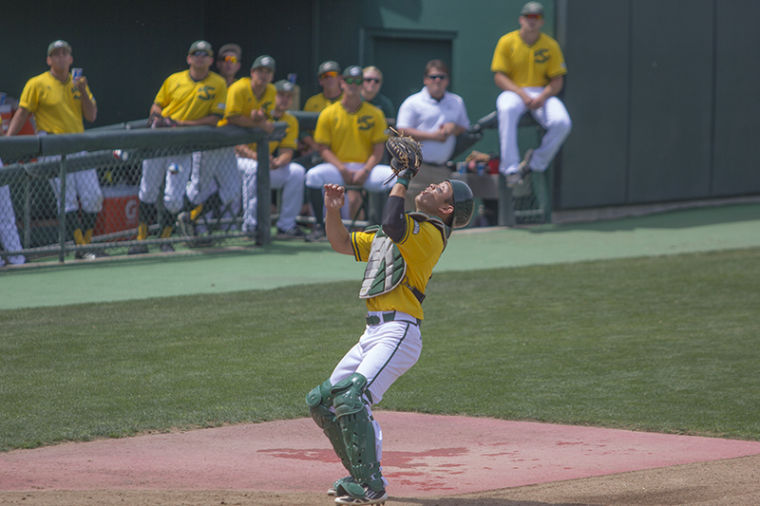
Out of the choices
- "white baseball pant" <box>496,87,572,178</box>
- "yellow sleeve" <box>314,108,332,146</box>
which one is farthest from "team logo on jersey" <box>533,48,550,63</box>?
"yellow sleeve" <box>314,108,332,146</box>

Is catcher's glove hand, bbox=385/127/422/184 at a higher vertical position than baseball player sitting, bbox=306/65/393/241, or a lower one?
higher

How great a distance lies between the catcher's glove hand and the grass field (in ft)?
6.91

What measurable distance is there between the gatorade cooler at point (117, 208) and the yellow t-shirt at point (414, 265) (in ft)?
25.6

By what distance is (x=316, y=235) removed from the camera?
13398 millimetres

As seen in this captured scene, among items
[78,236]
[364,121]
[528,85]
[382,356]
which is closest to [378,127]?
[364,121]

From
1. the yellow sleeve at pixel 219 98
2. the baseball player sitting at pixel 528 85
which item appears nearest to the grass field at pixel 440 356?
the yellow sleeve at pixel 219 98

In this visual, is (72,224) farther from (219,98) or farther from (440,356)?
(440,356)

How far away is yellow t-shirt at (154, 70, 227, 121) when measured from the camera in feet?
40.7

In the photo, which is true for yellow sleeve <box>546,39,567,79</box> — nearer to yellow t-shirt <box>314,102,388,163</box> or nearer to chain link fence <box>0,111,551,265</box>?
yellow t-shirt <box>314,102,388,163</box>

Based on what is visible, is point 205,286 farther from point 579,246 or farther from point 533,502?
point 533,502

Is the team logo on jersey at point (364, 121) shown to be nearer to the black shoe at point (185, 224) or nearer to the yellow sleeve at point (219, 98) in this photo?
the yellow sleeve at point (219, 98)

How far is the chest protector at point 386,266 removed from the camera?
4859 mm

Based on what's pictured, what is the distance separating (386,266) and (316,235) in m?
8.54

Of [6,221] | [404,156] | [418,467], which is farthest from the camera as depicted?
[6,221]
